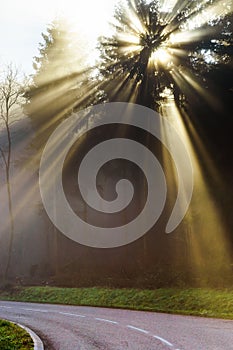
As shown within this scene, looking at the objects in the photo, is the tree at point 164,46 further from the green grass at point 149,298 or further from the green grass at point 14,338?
the green grass at point 14,338

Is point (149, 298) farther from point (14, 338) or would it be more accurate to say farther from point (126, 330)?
point (14, 338)

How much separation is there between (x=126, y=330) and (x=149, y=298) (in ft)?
26.2

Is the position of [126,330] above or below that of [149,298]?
below

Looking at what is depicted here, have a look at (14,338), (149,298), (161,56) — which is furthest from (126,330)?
(161,56)

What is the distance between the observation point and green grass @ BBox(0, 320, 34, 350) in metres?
11.5

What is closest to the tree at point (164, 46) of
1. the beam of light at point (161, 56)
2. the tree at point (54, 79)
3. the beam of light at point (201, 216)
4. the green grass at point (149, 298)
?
the beam of light at point (161, 56)

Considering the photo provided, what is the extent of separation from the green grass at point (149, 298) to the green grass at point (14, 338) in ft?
21.4

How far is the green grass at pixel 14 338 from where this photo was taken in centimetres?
1147

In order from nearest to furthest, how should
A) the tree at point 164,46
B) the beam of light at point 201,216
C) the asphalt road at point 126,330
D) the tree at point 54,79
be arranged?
1. the asphalt road at point 126,330
2. the tree at point 164,46
3. the beam of light at point 201,216
4. the tree at point 54,79

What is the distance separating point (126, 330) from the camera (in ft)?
45.1

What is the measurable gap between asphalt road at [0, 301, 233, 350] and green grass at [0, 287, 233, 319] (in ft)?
4.52

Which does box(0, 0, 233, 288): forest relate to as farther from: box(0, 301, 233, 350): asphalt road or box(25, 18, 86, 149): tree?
box(0, 301, 233, 350): asphalt road

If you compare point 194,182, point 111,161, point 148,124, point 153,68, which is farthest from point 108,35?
point 194,182

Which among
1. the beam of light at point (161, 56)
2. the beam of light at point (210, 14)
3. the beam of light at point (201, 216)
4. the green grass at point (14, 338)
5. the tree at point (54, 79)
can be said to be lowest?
the green grass at point (14, 338)
